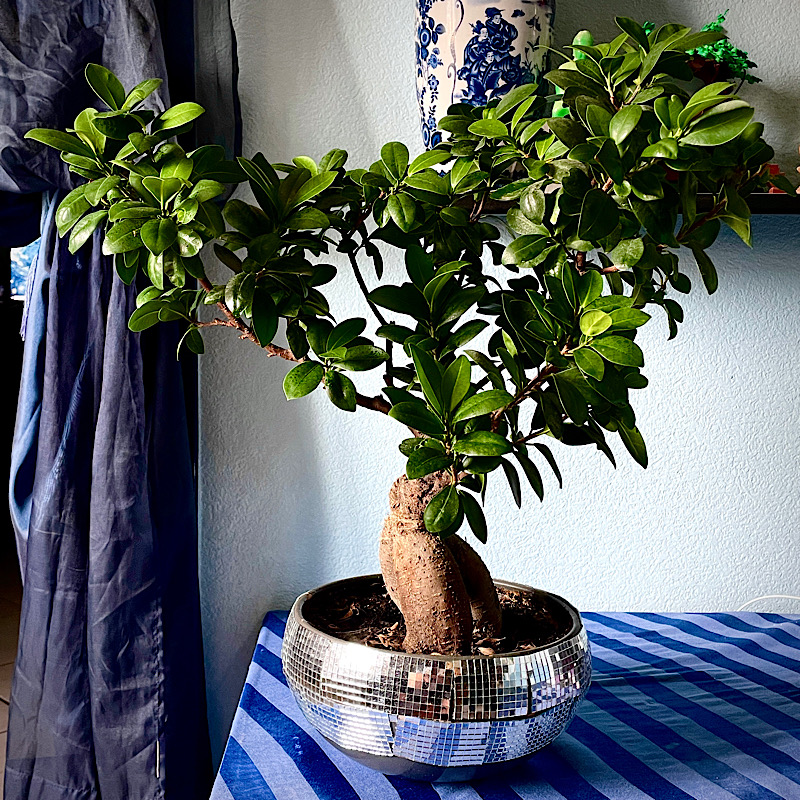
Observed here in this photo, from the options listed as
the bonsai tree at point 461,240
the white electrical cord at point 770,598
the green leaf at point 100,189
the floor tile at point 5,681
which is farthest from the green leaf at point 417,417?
the floor tile at point 5,681

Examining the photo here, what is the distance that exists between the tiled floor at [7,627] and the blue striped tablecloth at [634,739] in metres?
1.36

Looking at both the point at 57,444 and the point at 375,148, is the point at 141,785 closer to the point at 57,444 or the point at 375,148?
the point at 57,444

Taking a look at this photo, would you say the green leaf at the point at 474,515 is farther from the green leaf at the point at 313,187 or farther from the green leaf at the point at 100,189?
the green leaf at the point at 100,189

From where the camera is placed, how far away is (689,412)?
1.60m

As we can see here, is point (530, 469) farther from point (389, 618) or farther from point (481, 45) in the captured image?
point (481, 45)

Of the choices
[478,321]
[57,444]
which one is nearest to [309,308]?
[478,321]

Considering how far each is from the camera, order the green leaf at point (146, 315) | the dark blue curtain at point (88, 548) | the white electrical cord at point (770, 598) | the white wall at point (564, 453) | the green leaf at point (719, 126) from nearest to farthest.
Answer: the green leaf at point (719, 126) → the green leaf at point (146, 315) → the dark blue curtain at point (88, 548) → the white wall at point (564, 453) → the white electrical cord at point (770, 598)

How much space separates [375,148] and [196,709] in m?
1.06

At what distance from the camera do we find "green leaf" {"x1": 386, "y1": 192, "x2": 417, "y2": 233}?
776 millimetres

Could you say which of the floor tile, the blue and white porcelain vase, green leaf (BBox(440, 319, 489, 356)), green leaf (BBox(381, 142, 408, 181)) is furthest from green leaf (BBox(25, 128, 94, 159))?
the floor tile

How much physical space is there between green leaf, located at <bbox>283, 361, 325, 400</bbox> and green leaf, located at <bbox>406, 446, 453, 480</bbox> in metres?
0.12

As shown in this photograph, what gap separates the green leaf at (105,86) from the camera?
0.82 metres

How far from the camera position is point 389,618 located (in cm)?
102

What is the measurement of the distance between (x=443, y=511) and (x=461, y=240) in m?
0.32
